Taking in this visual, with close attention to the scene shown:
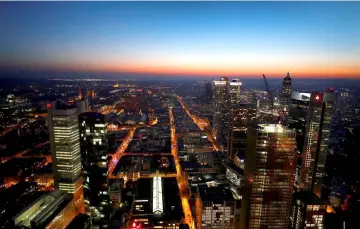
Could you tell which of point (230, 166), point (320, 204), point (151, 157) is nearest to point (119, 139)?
point (151, 157)

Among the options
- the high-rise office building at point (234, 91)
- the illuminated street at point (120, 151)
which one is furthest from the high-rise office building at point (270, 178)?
the high-rise office building at point (234, 91)

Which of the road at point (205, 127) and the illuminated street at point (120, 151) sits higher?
the road at point (205, 127)

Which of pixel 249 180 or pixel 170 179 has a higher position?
pixel 249 180

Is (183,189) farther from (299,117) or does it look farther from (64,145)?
(299,117)

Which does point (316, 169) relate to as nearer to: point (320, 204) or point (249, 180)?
point (320, 204)

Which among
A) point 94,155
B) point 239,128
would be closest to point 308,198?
point 239,128

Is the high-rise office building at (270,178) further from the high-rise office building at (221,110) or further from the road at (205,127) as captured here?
the high-rise office building at (221,110)
